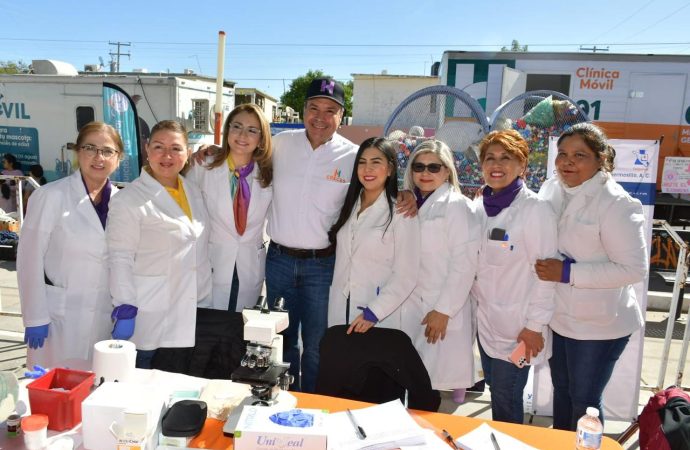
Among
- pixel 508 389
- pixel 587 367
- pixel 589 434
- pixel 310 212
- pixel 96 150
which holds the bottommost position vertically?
pixel 508 389

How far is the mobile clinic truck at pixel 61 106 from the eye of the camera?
29.8 ft

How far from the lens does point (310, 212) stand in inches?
112

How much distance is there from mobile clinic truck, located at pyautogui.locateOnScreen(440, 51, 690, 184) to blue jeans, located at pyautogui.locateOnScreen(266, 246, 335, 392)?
8.23 meters

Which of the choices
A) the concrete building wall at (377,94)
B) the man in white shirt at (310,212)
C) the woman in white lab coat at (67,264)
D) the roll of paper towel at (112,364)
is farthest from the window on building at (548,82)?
the concrete building wall at (377,94)

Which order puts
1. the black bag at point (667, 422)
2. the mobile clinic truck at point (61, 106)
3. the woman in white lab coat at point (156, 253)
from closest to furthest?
the black bag at point (667, 422) → the woman in white lab coat at point (156, 253) → the mobile clinic truck at point (61, 106)

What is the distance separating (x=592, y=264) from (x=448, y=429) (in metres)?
1.13

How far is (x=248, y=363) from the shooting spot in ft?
5.27

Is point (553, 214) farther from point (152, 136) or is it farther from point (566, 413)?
point (152, 136)

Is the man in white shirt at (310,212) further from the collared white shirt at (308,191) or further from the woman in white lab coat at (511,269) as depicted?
the woman in white lab coat at (511,269)

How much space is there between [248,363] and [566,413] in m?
1.82

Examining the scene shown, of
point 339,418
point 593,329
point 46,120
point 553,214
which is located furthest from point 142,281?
point 46,120

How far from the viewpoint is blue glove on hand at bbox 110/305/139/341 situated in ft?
7.52

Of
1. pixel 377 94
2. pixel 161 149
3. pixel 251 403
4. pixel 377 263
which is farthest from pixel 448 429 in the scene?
pixel 377 94

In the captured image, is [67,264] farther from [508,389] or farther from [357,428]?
[508,389]
